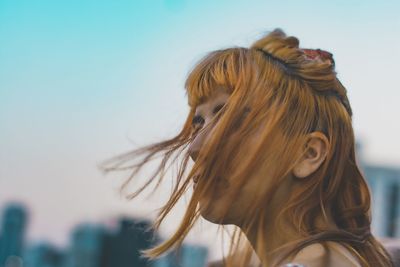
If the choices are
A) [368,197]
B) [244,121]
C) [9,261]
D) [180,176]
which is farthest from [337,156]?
[9,261]

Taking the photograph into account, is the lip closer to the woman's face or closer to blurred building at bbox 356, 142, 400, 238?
the woman's face

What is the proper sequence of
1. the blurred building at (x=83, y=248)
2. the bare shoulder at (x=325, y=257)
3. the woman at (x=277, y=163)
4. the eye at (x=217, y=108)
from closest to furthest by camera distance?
the bare shoulder at (x=325, y=257), the woman at (x=277, y=163), the eye at (x=217, y=108), the blurred building at (x=83, y=248)

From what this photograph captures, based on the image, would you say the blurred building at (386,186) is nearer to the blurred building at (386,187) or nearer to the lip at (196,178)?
the blurred building at (386,187)

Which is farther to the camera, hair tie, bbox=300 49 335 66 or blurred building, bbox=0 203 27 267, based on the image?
blurred building, bbox=0 203 27 267

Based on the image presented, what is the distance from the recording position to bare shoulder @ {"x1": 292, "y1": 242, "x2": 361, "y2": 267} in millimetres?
1831

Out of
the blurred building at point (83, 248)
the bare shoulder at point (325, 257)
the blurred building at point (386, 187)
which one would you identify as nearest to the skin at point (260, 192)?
the bare shoulder at point (325, 257)

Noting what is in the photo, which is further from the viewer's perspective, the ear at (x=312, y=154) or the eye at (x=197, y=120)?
the eye at (x=197, y=120)

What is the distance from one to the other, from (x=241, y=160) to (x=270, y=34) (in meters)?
0.60

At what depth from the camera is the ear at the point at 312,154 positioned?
202cm

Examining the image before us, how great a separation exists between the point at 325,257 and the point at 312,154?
34 cm

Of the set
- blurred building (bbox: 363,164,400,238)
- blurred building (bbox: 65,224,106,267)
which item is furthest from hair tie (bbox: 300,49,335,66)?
blurred building (bbox: 65,224,106,267)

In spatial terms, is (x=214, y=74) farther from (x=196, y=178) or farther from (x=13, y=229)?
(x=13, y=229)

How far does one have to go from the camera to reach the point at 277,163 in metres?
2.01

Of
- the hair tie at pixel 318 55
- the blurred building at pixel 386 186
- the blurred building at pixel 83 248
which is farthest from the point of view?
the blurred building at pixel 83 248
